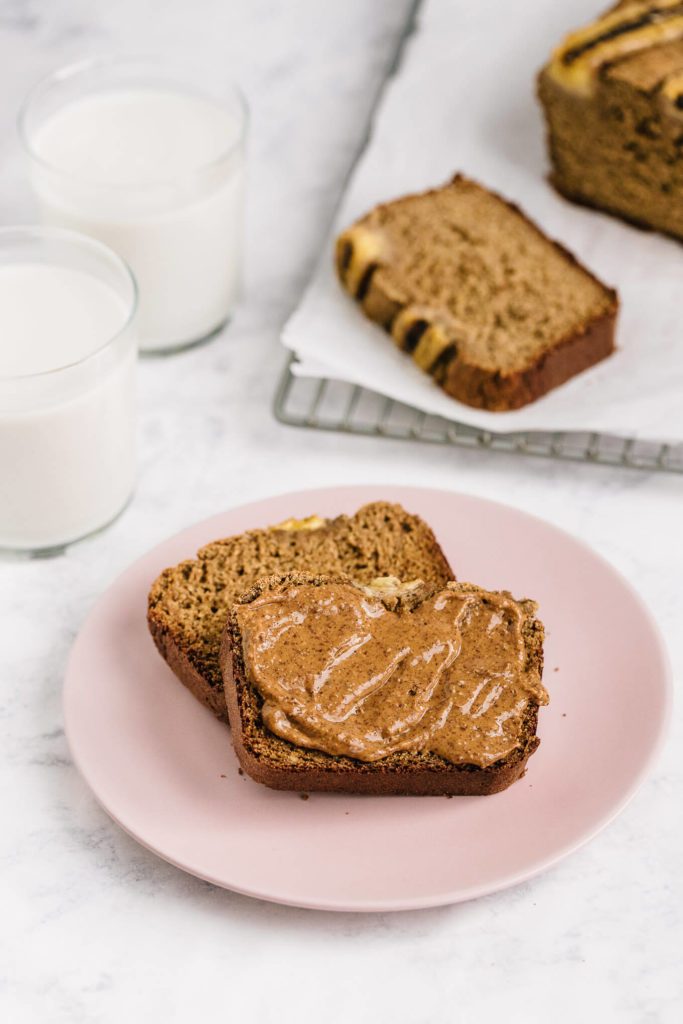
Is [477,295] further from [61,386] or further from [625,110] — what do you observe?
[61,386]

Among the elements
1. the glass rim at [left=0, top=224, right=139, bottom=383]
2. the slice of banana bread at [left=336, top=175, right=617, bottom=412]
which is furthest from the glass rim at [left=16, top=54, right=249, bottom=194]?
the slice of banana bread at [left=336, top=175, right=617, bottom=412]

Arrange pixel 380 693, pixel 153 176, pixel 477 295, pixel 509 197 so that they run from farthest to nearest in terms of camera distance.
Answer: pixel 509 197 → pixel 477 295 → pixel 153 176 → pixel 380 693

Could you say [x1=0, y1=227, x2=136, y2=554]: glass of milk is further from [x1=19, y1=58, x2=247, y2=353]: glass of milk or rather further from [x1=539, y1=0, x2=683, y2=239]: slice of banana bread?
[x1=539, y1=0, x2=683, y2=239]: slice of banana bread

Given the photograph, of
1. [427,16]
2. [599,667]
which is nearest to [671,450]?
[599,667]

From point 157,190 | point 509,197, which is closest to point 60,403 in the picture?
point 157,190

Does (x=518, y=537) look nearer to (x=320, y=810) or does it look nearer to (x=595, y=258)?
(x=320, y=810)

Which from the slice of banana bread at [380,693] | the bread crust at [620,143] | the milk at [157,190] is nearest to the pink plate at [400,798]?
the slice of banana bread at [380,693]
